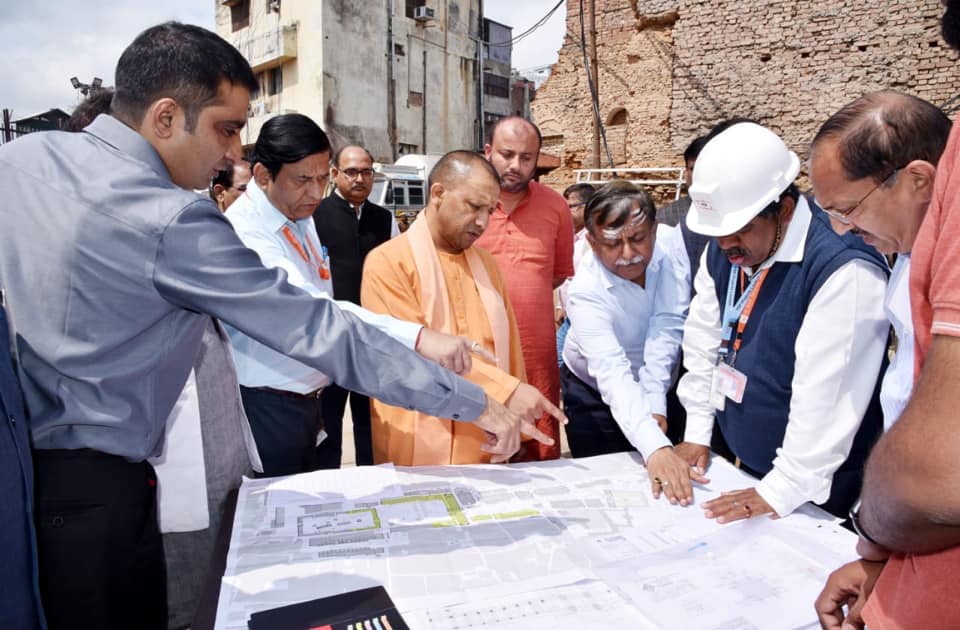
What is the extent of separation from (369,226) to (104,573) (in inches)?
117

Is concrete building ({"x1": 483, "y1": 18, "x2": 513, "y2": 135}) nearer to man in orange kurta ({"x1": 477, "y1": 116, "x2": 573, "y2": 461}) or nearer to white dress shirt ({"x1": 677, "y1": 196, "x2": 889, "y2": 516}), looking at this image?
man in orange kurta ({"x1": 477, "y1": 116, "x2": 573, "y2": 461})

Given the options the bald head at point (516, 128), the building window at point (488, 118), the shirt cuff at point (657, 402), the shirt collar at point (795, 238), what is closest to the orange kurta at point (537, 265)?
the bald head at point (516, 128)

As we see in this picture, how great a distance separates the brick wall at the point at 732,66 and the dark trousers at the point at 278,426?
31.4 feet

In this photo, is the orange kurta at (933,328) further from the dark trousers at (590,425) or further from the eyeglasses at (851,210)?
the dark trousers at (590,425)

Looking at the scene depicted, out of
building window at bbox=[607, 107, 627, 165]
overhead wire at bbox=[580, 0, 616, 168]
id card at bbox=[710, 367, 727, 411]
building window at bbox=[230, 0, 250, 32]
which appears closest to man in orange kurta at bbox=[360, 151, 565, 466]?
id card at bbox=[710, 367, 727, 411]

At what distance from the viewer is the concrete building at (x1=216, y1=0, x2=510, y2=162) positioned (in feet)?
61.1

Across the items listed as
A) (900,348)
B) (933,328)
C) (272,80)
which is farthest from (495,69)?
(933,328)

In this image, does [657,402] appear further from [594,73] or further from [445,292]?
[594,73]

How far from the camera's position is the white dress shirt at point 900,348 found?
48.8 inches

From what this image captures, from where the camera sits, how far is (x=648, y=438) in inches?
75.3

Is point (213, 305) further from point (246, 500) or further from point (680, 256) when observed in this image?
point (680, 256)

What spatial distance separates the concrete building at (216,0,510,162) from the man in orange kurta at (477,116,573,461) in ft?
49.2

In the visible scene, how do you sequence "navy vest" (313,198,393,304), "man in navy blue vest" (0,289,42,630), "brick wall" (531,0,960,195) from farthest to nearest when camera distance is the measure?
"brick wall" (531,0,960,195)
"navy vest" (313,198,393,304)
"man in navy blue vest" (0,289,42,630)

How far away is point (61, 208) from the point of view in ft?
3.94
